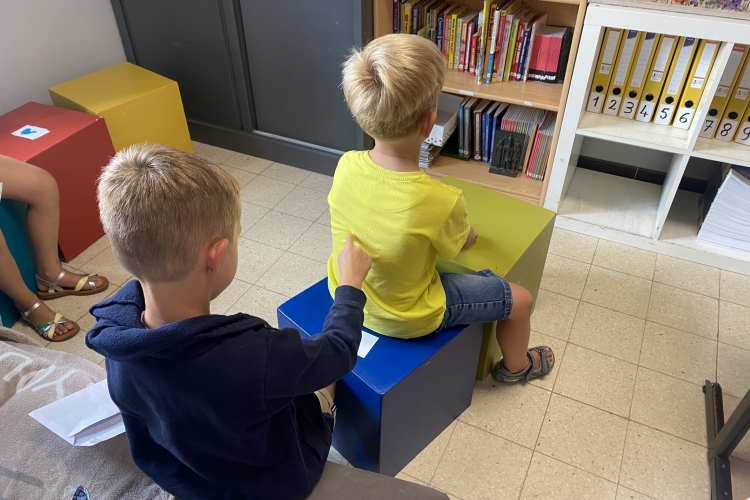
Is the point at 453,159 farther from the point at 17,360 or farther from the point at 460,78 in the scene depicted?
the point at 17,360

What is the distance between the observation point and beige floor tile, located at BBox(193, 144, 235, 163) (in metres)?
2.86

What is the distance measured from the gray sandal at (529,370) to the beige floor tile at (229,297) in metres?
0.96

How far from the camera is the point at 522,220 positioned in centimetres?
166

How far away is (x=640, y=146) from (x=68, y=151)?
2.24 meters

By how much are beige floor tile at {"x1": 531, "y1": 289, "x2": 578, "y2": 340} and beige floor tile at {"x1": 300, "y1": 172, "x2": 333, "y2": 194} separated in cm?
115

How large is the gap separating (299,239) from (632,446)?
143cm

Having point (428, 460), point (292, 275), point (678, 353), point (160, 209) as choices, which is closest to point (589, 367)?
point (678, 353)

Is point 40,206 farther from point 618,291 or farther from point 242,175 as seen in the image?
point 618,291

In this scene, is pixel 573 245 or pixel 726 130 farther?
pixel 573 245

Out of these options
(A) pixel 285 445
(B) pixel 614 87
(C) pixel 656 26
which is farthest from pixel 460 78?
(A) pixel 285 445

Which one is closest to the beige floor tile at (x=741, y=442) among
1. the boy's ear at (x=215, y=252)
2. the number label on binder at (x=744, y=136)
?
the number label on binder at (x=744, y=136)

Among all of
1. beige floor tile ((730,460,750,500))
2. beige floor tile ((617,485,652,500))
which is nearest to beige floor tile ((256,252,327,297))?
beige floor tile ((617,485,652,500))

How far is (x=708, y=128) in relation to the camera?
203 cm

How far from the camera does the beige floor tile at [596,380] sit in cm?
164
